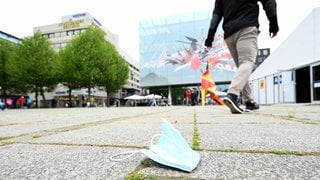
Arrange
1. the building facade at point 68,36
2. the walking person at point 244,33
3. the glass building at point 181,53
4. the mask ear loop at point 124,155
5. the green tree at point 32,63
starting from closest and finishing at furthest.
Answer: the mask ear loop at point 124,155 < the walking person at point 244,33 < the green tree at point 32,63 < the glass building at point 181,53 < the building facade at point 68,36

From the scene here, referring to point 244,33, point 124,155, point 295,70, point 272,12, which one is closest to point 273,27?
point 272,12

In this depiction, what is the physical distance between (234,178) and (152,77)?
145 ft

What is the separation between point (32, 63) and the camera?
95.5ft

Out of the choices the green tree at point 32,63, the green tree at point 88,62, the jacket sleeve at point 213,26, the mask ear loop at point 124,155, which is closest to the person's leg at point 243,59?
the jacket sleeve at point 213,26

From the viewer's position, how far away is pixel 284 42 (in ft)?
48.5

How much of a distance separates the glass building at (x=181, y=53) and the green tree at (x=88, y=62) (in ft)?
49.5

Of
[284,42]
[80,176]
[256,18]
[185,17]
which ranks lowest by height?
[80,176]

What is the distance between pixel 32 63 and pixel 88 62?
647 centimetres

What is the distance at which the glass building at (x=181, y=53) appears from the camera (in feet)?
141

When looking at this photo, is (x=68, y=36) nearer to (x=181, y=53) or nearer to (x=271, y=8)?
(x=181, y=53)

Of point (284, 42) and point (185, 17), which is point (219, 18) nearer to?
point (284, 42)

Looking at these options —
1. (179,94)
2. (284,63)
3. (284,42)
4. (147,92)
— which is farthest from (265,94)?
(179,94)

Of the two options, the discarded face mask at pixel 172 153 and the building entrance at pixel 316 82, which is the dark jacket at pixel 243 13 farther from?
the building entrance at pixel 316 82

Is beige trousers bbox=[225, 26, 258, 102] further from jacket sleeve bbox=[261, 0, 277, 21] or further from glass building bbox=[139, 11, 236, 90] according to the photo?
glass building bbox=[139, 11, 236, 90]
